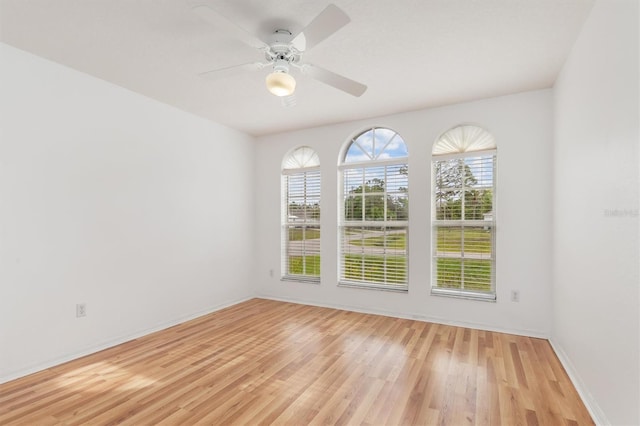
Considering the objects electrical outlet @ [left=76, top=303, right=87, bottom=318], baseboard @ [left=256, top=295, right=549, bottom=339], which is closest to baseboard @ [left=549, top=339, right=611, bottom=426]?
baseboard @ [left=256, top=295, right=549, bottom=339]

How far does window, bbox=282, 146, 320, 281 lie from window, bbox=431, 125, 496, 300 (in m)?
1.76

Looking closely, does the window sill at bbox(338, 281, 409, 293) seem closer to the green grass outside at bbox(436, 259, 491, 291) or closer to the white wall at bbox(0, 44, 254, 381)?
the green grass outside at bbox(436, 259, 491, 291)

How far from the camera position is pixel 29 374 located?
2.67 m

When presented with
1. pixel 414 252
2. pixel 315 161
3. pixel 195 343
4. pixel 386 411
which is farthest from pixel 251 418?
pixel 315 161

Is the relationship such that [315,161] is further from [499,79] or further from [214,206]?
[499,79]

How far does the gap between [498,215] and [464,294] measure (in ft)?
3.35

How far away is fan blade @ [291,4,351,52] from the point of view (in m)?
1.73

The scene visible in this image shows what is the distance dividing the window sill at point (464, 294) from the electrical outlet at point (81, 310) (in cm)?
377

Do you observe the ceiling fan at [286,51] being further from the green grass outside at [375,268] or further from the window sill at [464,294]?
the window sill at [464,294]

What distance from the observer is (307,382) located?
8.38 feet

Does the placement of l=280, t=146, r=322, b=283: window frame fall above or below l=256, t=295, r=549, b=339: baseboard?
above

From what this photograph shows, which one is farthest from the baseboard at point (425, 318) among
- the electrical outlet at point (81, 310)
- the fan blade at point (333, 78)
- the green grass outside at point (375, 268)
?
the fan blade at point (333, 78)

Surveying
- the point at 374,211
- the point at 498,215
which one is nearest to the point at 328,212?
the point at 374,211

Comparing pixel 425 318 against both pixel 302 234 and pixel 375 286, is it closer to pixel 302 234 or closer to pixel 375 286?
pixel 375 286
